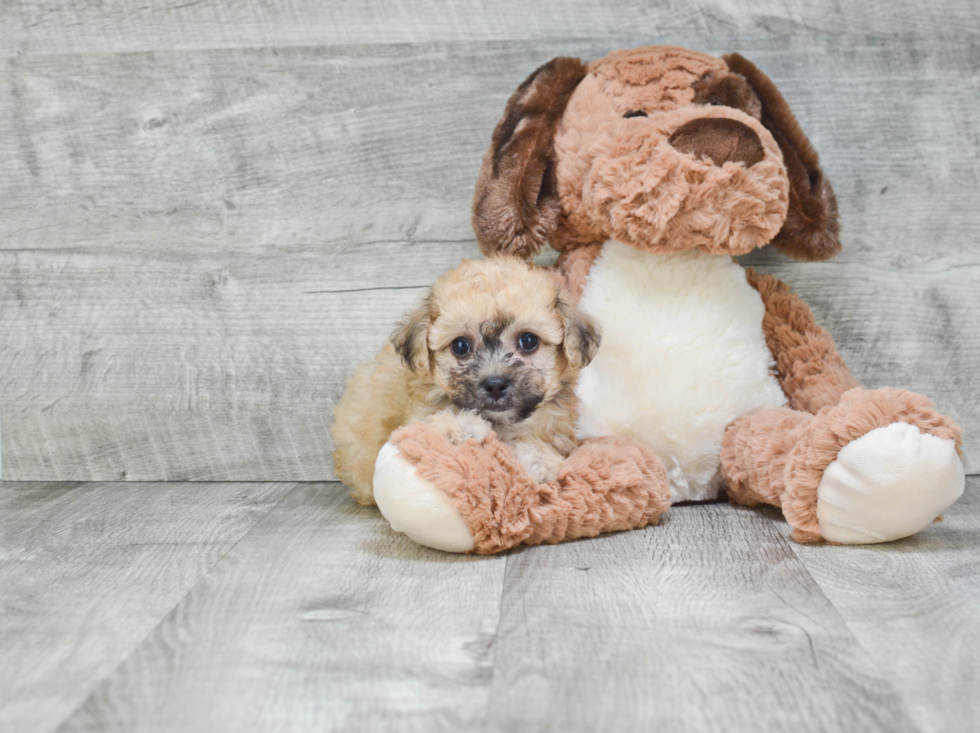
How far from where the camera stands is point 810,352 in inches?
80.3

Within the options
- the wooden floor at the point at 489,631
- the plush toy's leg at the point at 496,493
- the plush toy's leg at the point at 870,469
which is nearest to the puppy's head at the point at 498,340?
the plush toy's leg at the point at 496,493

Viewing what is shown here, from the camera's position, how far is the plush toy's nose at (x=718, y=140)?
1770 millimetres

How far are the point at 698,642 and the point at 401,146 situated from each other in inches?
59.4

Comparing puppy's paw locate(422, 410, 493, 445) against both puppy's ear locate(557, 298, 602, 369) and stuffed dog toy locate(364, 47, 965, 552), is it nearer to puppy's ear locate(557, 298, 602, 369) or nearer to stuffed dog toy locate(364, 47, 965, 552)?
stuffed dog toy locate(364, 47, 965, 552)

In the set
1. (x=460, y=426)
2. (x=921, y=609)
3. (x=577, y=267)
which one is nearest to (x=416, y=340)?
(x=460, y=426)

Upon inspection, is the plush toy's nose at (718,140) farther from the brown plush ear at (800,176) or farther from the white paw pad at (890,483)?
the white paw pad at (890,483)

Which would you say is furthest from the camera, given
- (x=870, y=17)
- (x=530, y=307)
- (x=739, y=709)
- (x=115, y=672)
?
(x=870, y=17)

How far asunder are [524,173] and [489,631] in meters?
1.05

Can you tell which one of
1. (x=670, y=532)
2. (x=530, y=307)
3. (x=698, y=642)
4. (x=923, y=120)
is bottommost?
(x=670, y=532)

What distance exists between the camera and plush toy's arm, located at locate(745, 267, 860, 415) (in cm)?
200

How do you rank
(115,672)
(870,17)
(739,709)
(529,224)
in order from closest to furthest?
1. (739,709)
2. (115,672)
3. (529,224)
4. (870,17)

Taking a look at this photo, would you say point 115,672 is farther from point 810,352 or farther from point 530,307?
point 810,352

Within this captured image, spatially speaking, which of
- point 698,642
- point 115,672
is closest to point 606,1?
point 698,642

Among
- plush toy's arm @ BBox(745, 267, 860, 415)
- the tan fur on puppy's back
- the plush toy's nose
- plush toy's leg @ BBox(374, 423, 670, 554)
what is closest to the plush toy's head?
the plush toy's nose
